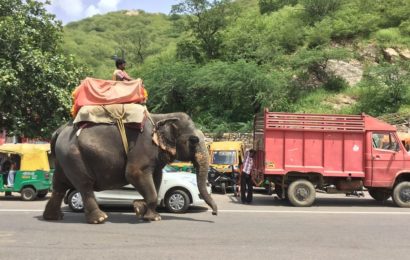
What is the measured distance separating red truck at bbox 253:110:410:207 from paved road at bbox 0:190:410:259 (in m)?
1.71

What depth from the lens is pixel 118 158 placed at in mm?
10484

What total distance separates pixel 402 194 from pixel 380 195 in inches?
47.5

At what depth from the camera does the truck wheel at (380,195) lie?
52.8 ft

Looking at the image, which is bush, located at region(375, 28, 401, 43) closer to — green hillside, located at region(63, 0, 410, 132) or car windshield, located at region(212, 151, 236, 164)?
green hillside, located at region(63, 0, 410, 132)

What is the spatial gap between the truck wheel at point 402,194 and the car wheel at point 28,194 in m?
11.3

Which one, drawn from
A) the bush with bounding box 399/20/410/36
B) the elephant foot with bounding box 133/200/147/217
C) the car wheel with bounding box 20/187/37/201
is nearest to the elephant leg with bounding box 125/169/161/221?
the elephant foot with bounding box 133/200/147/217

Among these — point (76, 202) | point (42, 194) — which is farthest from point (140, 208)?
point (42, 194)

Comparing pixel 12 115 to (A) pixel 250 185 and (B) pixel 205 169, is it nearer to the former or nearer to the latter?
(A) pixel 250 185

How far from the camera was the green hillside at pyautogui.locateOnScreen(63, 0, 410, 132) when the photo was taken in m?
36.0

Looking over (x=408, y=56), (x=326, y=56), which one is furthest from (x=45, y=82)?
(x=408, y=56)

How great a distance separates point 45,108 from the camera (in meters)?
20.9

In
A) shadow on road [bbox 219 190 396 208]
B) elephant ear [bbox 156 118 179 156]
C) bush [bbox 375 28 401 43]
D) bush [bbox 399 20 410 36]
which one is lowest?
shadow on road [bbox 219 190 396 208]

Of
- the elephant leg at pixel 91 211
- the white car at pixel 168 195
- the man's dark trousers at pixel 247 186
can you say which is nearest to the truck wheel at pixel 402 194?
the man's dark trousers at pixel 247 186

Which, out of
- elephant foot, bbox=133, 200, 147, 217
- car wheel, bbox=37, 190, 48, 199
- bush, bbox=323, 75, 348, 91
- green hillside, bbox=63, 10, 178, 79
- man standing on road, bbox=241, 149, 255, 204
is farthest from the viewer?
green hillside, bbox=63, 10, 178, 79
